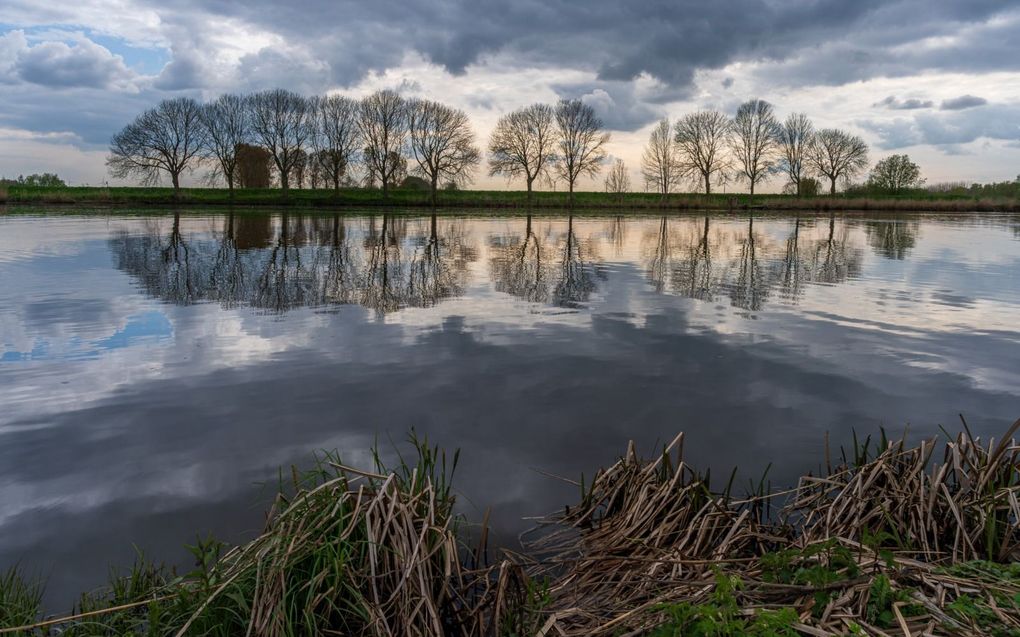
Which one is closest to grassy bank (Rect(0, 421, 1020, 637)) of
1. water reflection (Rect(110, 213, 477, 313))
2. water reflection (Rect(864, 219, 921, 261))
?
water reflection (Rect(110, 213, 477, 313))

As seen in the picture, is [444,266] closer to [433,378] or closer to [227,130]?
[433,378]

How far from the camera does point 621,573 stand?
423 centimetres

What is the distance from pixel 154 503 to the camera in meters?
5.22

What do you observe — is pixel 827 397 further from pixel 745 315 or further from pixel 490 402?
pixel 745 315

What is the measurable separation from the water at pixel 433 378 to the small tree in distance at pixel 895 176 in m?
91.4

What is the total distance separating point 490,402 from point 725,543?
12.7 feet

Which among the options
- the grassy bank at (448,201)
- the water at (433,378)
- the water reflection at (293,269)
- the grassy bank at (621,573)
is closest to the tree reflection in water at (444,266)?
the water reflection at (293,269)

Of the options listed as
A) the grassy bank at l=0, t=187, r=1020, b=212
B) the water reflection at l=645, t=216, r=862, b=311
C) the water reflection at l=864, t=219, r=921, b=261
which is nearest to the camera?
the water reflection at l=645, t=216, r=862, b=311

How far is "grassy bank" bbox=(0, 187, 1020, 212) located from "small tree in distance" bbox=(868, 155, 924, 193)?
4124 millimetres

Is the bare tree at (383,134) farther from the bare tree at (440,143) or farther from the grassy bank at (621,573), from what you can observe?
the grassy bank at (621,573)

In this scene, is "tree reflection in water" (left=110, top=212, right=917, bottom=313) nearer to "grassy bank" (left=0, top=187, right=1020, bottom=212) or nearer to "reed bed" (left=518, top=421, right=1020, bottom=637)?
"reed bed" (left=518, top=421, right=1020, bottom=637)

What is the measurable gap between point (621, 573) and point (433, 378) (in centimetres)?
471

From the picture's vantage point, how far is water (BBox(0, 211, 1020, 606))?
5.48m

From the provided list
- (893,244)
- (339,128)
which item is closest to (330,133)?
(339,128)
